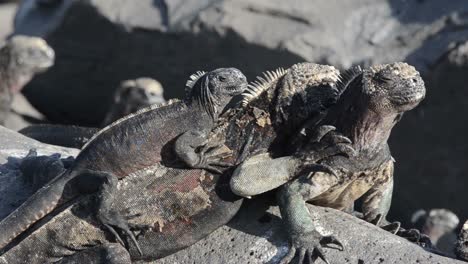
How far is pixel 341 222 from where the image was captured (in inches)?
237

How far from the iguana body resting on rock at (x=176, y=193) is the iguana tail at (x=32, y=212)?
0.01m

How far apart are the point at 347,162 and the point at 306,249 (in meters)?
0.51

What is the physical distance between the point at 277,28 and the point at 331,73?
6.21 metres

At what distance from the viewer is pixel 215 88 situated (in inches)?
233

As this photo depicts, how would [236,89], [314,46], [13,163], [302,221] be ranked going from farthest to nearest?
[314,46], [13,163], [236,89], [302,221]

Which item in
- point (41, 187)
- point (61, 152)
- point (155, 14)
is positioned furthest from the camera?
point (155, 14)

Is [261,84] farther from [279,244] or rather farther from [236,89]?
[279,244]

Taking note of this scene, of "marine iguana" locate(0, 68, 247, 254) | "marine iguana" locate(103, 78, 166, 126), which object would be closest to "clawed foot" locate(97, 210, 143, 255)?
"marine iguana" locate(0, 68, 247, 254)

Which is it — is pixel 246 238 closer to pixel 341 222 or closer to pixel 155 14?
pixel 341 222

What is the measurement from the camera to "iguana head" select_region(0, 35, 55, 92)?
12.9 m

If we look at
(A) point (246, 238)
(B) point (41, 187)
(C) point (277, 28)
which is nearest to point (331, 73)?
(A) point (246, 238)

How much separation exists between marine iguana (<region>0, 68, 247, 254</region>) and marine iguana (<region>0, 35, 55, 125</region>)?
6.97m

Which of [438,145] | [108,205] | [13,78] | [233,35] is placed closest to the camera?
[108,205]

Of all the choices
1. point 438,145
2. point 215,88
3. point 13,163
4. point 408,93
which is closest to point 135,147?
point 215,88
